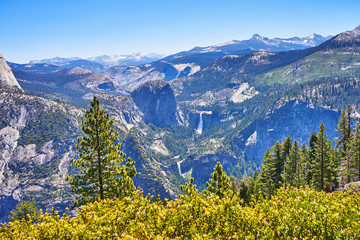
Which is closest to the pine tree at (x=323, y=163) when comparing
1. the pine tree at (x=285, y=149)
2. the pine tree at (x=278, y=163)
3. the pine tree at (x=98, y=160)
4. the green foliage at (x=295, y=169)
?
the green foliage at (x=295, y=169)

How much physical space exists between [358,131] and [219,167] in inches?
1498

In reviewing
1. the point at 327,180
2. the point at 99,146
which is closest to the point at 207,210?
the point at 99,146

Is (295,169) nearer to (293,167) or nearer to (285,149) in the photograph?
(293,167)

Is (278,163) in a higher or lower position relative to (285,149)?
lower

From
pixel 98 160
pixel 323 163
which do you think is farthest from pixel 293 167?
pixel 98 160

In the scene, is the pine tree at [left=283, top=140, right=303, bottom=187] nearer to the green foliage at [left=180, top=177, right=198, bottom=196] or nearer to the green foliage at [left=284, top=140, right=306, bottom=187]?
the green foliage at [left=284, top=140, right=306, bottom=187]

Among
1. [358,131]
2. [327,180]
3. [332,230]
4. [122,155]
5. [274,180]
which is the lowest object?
[274,180]

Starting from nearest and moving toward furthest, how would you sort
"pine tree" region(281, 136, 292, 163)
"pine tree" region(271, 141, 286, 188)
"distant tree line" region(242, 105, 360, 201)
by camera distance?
"distant tree line" region(242, 105, 360, 201) → "pine tree" region(271, 141, 286, 188) → "pine tree" region(281, 136, 292, 163)

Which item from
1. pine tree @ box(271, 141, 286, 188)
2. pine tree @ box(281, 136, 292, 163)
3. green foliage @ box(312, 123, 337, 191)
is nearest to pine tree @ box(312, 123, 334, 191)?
green foliage @ box(312, 123, 337, 191)

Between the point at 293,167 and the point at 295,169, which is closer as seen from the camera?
the point at 295,169

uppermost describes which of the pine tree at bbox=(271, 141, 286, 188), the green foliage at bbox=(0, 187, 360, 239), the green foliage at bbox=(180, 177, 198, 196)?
the green foliage at bbox=(0, 187, 360, 239)

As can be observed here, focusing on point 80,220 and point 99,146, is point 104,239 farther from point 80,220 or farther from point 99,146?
point 99,146

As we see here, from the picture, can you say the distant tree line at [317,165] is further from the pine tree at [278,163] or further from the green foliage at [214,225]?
the green foliage at [214,225]

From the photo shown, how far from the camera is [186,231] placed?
12414 millimetres
